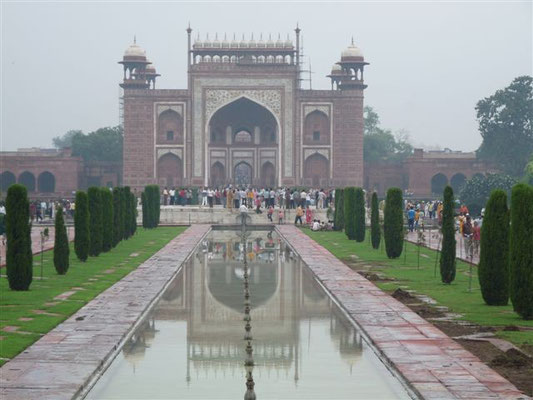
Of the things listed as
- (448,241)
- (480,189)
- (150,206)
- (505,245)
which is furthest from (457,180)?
(505,245)

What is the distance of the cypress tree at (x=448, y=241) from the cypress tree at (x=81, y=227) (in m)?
5.48

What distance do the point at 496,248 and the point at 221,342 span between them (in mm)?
3407

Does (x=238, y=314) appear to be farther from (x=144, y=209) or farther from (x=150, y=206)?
(x=150, y=206)

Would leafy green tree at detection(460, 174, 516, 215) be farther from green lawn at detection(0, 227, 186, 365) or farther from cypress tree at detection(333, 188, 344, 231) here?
green lawn at detection(0, 227, 186, 365)

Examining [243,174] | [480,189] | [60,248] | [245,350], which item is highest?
[243,174]

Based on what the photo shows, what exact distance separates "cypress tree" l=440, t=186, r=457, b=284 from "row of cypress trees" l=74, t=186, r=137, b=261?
5501mm

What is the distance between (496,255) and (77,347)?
4403mm

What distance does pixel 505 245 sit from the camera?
10.4m

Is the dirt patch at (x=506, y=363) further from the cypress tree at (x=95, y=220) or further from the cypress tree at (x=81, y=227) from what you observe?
the cypress tree at (x=95, y=220)

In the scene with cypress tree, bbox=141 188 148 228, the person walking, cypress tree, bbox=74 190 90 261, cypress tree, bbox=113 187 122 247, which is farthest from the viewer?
the person walking

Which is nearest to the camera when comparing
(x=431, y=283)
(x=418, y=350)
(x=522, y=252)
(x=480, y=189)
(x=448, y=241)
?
(x=418, y=350)

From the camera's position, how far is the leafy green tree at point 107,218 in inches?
694

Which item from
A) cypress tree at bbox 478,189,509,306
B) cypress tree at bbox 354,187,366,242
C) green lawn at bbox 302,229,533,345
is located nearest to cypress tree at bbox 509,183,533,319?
green lawn at bbox 302,229,533,345

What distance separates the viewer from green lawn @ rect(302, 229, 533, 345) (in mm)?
9375
